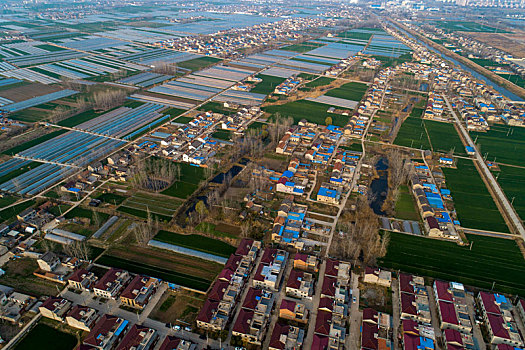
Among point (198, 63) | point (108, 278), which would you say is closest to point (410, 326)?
point (108, 278)

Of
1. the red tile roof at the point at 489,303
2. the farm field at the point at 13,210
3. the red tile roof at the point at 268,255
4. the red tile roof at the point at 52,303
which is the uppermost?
the red tile roof at the point at 489,303

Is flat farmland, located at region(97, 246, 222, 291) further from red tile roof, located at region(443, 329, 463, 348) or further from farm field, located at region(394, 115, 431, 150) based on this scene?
farm field, located at region(394, 115, 431, 150)

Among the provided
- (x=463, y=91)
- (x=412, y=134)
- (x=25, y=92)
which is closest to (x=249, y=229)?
(x=412, y=134)

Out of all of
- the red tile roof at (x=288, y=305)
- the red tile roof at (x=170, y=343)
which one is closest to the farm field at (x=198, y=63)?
the red tile roof at (x=288, y=305)

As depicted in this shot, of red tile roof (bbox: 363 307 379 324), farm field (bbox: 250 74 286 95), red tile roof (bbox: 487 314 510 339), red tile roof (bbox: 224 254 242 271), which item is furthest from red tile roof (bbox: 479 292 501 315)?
farm field (bbox: 250 74 286 95)

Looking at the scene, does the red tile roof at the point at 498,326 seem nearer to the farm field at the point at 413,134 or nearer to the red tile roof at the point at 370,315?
the red tile roof at the point at 370,315

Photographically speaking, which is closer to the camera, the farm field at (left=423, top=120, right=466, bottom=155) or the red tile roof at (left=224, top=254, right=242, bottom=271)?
the red tile roof at (left=224, top=254, right=242, bottom=271)

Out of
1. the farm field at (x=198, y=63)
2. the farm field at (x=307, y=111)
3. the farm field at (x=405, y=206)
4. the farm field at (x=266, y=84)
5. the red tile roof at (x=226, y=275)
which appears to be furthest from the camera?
the farm field at (x=198, y=63)
